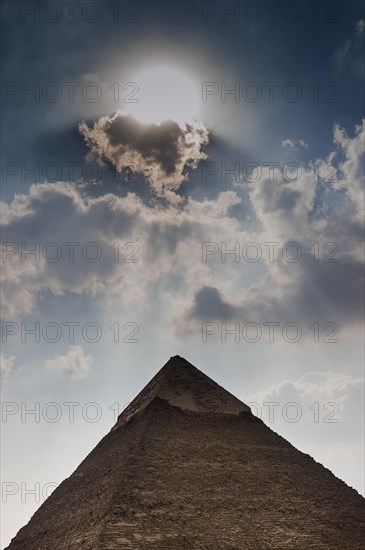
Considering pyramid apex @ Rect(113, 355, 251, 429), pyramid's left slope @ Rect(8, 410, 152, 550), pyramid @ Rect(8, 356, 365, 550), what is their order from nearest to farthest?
1. pyramid @ Rect(8, 356, 365, 550)
2. pyramid's left slope @ Rect(8, 410, 152, 550)
3. pyramid apex @ Rect(113, 355, 251, 429)

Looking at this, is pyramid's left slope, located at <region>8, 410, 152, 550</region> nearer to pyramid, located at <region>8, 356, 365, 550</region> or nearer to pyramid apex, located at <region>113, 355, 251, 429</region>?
pyramid, located at <region>8, 356, 365, 550</region>

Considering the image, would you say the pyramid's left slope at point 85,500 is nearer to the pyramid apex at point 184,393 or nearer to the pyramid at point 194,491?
the pyramid at point 194,491

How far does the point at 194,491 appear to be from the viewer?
62.0ft

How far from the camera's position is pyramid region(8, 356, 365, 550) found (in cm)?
1734

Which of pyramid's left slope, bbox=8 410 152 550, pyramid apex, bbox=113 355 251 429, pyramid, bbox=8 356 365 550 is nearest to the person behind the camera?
pyramid, bbox=8 356 365 550

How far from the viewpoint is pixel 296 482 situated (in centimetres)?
2122

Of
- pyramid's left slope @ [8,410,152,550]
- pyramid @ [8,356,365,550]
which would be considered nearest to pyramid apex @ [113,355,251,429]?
pyramid @ [8,356,365,550]

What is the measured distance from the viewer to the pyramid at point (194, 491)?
56.9 feet

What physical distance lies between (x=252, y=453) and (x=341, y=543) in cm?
493

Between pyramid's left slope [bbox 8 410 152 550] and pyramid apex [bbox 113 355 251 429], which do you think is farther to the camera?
pyramid apex [bbox 113 355 251 429]

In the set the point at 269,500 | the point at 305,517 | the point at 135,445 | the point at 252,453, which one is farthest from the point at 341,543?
the point at 135,445

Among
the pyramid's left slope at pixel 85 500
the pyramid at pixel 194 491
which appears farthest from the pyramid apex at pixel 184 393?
the pyramid's left slope at pixel 85 500

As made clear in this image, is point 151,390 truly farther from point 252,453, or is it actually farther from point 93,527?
point 93,527

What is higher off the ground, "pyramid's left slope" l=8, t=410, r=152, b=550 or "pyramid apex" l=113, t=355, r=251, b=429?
"pyramid apex" l=113, t=355, r=251, b=429
